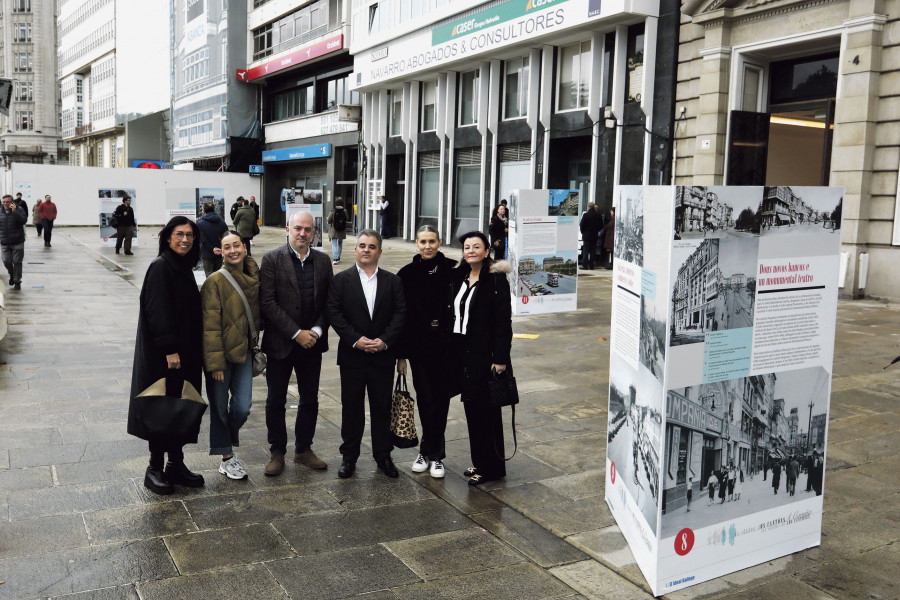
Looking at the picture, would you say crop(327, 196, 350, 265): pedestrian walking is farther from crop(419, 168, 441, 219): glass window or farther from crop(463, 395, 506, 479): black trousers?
crop(463, 395, 506, 479): black trousers

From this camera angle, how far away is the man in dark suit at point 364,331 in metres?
5.57

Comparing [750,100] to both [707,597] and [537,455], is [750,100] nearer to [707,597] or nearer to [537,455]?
[537,455]

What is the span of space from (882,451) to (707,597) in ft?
10.1

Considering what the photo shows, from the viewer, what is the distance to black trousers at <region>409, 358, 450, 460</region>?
5.66 metres

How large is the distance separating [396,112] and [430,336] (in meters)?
30.5

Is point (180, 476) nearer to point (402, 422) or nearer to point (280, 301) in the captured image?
point (280, 301)

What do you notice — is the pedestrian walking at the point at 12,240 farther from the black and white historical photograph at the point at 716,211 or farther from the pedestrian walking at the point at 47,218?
the black and white historical photograph at the point at 716,211

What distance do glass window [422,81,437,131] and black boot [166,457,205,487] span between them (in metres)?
27.4

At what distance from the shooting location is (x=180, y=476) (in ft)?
17.5

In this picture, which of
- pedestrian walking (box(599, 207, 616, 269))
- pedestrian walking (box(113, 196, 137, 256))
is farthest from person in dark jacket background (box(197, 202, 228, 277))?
pedestrian walking (box(113, 196, 137, 256))

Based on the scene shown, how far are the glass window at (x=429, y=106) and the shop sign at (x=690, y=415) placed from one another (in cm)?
2860

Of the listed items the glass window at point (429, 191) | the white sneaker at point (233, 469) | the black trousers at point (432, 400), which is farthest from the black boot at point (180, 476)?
the glass window at point (429, 191)

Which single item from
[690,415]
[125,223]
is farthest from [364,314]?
[125,223]

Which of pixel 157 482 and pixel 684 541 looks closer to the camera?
pixel 684 541
